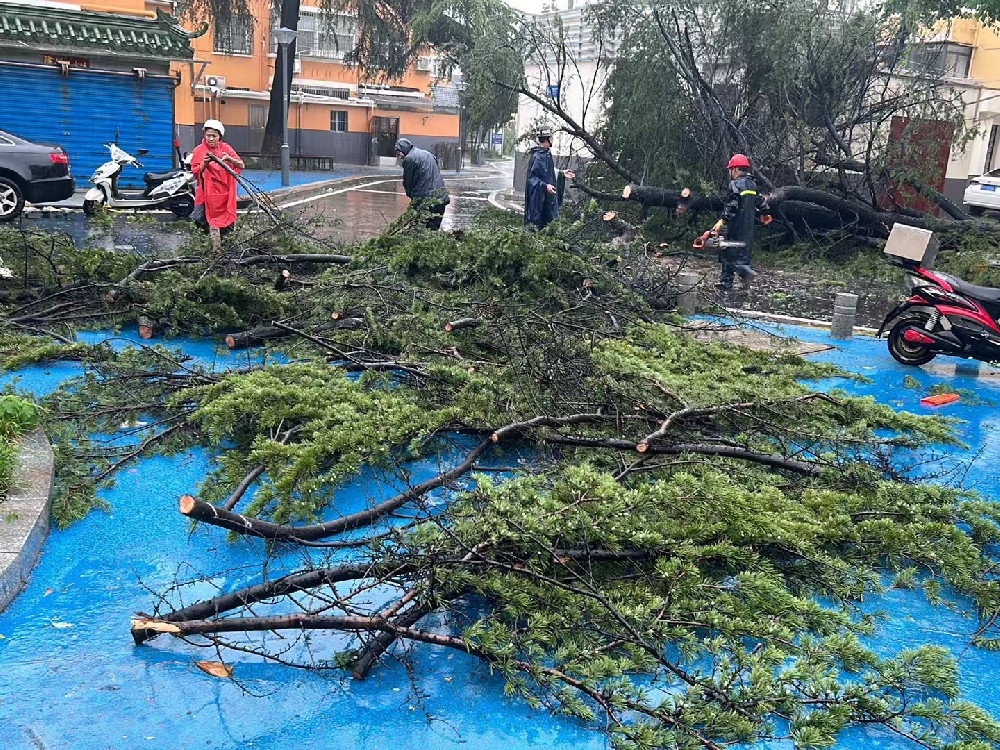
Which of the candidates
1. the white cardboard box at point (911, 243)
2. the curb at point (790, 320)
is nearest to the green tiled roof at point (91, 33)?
the curb at point (790, 320)

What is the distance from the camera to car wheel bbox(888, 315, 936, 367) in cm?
943

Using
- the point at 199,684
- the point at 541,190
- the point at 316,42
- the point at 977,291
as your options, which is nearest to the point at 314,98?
the point at 316,42

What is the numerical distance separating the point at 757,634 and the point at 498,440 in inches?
80.5

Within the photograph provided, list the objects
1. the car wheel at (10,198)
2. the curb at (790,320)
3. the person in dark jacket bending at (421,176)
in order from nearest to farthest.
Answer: the curb at (790,320) < the person in dark jacket bending at (421,176) < the car wheel at (10,198)

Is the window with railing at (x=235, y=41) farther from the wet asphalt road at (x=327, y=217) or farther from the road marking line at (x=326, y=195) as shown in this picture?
the road marking line at (x=326, y=195)

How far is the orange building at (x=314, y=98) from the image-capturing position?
1672 inches

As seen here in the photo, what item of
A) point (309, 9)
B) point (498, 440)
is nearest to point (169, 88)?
point (498, 440)

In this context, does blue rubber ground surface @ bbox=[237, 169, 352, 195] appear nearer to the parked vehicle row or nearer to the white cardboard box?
the parked vehicle row

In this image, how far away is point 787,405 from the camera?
6.55 meters

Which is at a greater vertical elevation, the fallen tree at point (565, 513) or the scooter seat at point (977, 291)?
the scooter seat at point (977, 291)

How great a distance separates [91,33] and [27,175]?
25.5ft

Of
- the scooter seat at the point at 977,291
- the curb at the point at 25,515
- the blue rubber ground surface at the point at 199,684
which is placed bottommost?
the blue rubber ground surface at the point at 199,684

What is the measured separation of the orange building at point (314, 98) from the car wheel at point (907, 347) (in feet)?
105

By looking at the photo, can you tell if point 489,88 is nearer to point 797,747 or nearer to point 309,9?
point 797,747
